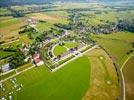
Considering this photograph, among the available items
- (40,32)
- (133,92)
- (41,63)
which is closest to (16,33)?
(40,32)

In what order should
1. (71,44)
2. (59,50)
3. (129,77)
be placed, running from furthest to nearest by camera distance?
1. (71,44)
2. (59,50)
3. (129,77)

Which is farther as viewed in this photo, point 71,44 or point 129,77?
point 71,44

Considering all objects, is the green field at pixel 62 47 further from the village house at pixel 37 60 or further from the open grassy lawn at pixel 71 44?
the village house at pixel 37 60

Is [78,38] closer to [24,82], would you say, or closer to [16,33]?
[16,33]

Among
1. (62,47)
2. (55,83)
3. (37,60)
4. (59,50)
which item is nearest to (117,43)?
(62,47)

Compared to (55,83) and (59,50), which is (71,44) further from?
(55,83)

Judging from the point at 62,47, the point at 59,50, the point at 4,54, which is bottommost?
the point at 62,47
